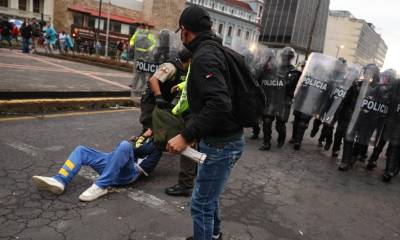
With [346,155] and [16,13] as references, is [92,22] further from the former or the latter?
[346,155]

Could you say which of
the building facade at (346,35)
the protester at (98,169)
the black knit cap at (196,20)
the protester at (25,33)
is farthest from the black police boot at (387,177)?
the building facade at (346,35)

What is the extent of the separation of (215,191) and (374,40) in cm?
14101

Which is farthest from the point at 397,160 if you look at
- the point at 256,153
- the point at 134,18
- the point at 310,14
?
the point at 310,14

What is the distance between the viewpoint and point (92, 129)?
6172 millimetres

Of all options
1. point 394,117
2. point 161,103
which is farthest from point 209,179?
point 394,117

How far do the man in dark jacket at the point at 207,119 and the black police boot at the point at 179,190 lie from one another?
1395 millimetres

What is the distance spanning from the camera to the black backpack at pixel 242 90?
235cm

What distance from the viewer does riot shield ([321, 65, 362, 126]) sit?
21.8 ft

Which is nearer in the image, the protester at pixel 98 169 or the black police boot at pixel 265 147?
the protester at pixel 98 169

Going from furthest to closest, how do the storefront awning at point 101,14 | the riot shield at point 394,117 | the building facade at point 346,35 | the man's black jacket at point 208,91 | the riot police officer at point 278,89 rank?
the building facade at point 346,35 → the storefront awning at point 101,14 → the riot police officer at point 278,89 → the riot shield at point 394,117 → the man's black jacket at point 208,91

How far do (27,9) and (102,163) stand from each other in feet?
128

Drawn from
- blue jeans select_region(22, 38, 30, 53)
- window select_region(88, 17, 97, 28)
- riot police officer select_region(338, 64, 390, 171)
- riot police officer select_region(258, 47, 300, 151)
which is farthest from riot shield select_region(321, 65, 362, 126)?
window select_region(88, 17, 97, 28)

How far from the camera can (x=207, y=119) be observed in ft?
7.12

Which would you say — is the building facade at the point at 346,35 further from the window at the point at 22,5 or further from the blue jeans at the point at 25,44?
the blue jeans at the point at 25,44
